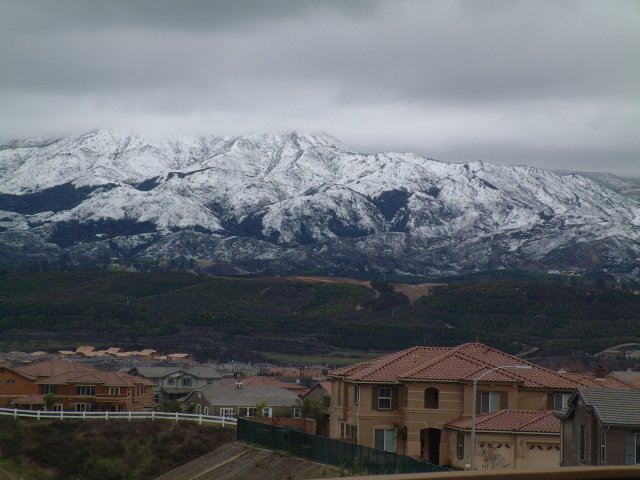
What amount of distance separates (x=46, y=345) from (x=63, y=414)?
110535 millimetres

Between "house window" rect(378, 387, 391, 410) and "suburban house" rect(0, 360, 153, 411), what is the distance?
46223 millimetres

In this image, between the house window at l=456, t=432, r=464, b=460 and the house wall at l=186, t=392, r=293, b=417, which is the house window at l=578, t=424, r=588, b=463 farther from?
the house wall at l=186, t=392, r=293, b=417

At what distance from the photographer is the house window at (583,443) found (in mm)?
43062

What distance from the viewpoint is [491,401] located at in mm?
59219

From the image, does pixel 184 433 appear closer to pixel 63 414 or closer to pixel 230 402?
pixel 63 414

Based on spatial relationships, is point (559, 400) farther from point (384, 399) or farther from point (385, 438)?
point (385, 438)

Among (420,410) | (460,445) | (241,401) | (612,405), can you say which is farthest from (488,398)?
(241,401)

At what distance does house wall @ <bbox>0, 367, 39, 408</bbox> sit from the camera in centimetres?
10431

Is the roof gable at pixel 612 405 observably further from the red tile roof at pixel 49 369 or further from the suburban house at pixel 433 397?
the red tile roof at pixel 49 369

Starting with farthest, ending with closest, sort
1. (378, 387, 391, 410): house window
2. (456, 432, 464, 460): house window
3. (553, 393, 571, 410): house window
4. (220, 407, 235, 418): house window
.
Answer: (220, 407, 235, 418): house window, (378, 387, 391, 410): house window, (553, 393, 571, 410): house window, (456, 432, 464, 460): house window

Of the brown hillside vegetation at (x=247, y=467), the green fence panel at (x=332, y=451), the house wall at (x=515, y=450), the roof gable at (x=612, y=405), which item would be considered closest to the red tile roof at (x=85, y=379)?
the brown hillside vegetation at (x=247, y=467)

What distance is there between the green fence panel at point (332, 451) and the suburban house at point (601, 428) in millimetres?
4624

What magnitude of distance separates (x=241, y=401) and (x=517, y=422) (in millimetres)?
54463

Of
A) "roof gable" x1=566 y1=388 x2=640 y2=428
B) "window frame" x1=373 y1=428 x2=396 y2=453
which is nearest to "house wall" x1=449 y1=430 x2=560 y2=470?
"window frame" x1=373 y1=428 x2=396 y2=453
